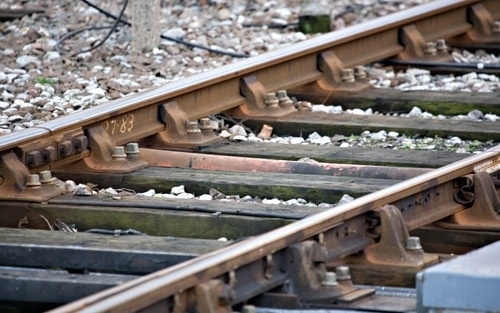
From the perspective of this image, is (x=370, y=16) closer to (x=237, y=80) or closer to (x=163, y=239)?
(x=237, y=80)

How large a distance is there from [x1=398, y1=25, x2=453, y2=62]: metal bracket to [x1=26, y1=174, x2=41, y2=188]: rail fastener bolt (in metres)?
3.89

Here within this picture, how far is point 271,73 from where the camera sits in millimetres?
7238

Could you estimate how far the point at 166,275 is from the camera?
12.3 feet

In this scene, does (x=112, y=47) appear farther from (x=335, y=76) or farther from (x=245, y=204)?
(x=245, y=204)

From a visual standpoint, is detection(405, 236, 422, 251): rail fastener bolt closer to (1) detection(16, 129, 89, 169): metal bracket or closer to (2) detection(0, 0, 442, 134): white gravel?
(1) detection(16, 129, 89, 169): metal bracket

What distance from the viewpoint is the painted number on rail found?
19.3 feet

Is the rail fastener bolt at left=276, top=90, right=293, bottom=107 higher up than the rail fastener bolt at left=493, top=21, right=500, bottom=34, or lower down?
lower down

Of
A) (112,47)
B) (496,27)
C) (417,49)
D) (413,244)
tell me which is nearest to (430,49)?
(417,49)

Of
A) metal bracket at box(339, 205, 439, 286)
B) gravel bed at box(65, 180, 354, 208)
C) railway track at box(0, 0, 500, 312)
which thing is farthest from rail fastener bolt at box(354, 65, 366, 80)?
metal bracket at box(339, 205, 439, 286)

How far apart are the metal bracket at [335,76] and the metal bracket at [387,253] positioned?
3067 millimetres

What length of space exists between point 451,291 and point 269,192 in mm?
1856

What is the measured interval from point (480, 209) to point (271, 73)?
7.69 feet

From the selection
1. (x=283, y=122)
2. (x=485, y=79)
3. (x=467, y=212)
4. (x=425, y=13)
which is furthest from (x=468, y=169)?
(x=425, y=13)

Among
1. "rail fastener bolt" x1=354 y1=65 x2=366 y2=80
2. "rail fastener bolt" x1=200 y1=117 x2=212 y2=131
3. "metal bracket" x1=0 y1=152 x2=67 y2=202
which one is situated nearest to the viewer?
"metal bracket" x1=0 y1=152 x2=67 y2=202
